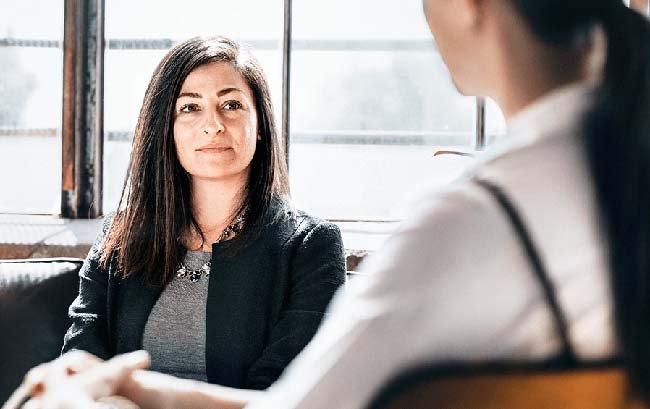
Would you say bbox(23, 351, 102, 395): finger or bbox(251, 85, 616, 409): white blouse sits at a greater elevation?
bbox(251, 85, 616, 409): white blouse

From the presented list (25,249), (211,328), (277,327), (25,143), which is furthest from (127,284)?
(25,143)

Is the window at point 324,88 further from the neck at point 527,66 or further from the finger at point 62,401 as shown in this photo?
the neck at point 527,66

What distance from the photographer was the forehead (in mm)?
2039

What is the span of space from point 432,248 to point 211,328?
1.56 m

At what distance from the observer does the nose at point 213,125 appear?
1993mm

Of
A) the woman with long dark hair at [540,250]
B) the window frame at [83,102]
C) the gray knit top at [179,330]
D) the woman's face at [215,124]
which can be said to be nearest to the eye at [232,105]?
the woman's face at [215,124]

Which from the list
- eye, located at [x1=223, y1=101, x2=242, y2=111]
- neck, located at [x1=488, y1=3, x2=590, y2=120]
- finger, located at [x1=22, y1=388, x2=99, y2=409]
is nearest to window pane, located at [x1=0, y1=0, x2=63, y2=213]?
eye, located at [x1=223, y1=101, x2=242, y2=111]

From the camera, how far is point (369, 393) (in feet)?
1.53

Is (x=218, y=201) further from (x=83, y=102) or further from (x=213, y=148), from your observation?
(x=83, y=102)

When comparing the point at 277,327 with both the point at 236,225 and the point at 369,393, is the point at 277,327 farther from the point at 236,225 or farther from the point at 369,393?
the point at 369,393

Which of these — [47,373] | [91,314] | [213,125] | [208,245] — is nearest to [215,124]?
[213,125]

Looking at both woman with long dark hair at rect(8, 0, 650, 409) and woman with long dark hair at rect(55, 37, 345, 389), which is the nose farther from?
woman with long dark hair at rect(8, 0, 650, 409)

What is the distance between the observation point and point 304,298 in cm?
191

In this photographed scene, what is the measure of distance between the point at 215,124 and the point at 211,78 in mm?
128
